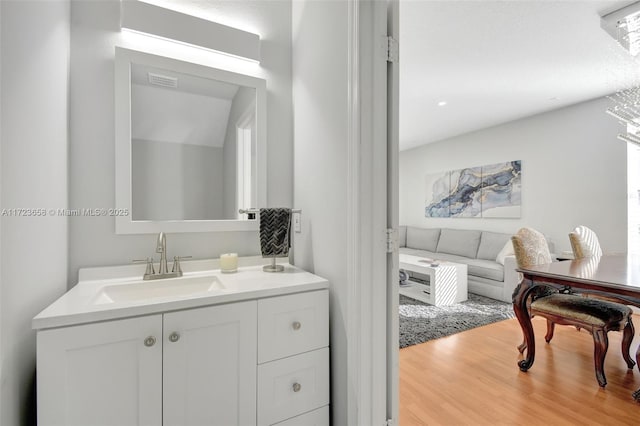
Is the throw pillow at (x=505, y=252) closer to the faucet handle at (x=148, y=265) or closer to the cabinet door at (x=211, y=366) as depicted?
the cabinet door at (x=211, y=366)

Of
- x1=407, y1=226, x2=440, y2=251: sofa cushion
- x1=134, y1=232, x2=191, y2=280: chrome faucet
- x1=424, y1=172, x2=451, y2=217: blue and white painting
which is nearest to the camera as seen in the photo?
x1=134, y1=232, x2=191, y2=280: chrome faucet

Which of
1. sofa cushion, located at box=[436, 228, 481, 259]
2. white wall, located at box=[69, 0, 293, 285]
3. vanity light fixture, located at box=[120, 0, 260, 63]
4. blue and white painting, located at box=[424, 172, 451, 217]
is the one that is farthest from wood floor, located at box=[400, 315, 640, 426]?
blue and white painting, located at box=[424, 172, 451, 217]

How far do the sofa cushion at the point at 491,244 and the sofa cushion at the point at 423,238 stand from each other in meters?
0.90

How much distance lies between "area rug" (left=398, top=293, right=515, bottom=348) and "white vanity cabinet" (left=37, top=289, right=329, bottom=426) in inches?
60.5

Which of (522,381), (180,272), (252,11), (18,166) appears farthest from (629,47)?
(18,166)

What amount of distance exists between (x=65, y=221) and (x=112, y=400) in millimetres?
806

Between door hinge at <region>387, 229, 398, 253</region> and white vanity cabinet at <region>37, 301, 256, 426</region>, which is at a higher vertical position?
door hinge at <region>387, 229, 398, 253</region>

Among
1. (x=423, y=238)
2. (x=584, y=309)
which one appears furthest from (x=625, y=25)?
(x=423, y=238)

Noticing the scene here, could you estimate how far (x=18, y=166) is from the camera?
95cm

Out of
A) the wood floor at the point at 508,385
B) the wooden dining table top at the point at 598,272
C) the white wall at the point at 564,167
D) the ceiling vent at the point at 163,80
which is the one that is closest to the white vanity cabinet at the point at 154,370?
the wood floor at the point at 508,385

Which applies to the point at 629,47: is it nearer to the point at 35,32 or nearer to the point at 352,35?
the point at 352,35

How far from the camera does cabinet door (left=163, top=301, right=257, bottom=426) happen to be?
3.51 ft

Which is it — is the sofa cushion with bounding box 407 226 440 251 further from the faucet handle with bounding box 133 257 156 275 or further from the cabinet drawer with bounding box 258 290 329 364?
the faucet handle with bounding box 133 257 156 275

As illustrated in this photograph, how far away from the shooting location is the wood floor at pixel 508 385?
5.60 ft
